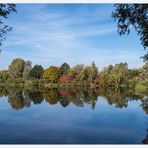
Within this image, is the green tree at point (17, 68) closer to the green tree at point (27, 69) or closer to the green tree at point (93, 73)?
the green tree at point (27, 69)

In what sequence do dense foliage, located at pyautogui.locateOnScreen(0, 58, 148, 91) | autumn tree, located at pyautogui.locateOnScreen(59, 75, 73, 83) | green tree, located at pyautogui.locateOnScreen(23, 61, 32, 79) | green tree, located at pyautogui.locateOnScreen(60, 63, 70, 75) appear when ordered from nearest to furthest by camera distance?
dense foliage, located at pyautogui.locateOnScreen(0, 58, 148, 91), autumn tree, located at pyautogui.locateOnScreen(59, 75, 73, 83), green tree, located at pyautogui.locateOnScreen(60, 63, 70, 75), green tree, located at pyautogui.locateOnScreen(23, 61, 32, 79)

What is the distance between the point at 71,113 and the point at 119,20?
6.89m

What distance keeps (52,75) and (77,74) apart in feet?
17.2

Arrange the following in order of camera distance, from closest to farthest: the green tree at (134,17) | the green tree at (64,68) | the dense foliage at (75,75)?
the green tree at (134,17) → the dense foliage at (75,75) → the green tree at (64,68)

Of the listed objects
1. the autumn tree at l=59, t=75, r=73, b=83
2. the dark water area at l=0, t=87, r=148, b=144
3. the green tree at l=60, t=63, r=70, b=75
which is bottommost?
the dark water area at l=0, t=87, r=148, b=144

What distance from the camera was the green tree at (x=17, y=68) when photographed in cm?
6092

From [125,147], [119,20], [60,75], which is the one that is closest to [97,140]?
[125,147]

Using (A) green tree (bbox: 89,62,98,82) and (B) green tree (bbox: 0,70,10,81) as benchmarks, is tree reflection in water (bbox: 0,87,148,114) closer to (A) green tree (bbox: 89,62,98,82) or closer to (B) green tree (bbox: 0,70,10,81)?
(A) green tree (bbox: 89,62,98,82)

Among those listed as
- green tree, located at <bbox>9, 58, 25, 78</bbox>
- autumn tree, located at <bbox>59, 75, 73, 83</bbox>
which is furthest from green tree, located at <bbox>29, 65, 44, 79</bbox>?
autumn tree, located at <bbox>59, 75, 73, 83</bbox>

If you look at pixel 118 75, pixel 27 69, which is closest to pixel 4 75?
pixel 27 69

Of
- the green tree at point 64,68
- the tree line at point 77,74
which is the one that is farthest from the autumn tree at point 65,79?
the green tree at point 64,68

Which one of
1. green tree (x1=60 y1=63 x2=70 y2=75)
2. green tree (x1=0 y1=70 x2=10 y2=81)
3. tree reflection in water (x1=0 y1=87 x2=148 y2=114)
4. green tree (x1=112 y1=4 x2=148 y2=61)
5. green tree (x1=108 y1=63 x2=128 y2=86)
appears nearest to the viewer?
green tree (x1=112 y1=4 x2=148 y2=61)

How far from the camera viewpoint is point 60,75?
57.8 m

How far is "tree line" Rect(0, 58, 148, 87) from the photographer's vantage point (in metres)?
49.5
